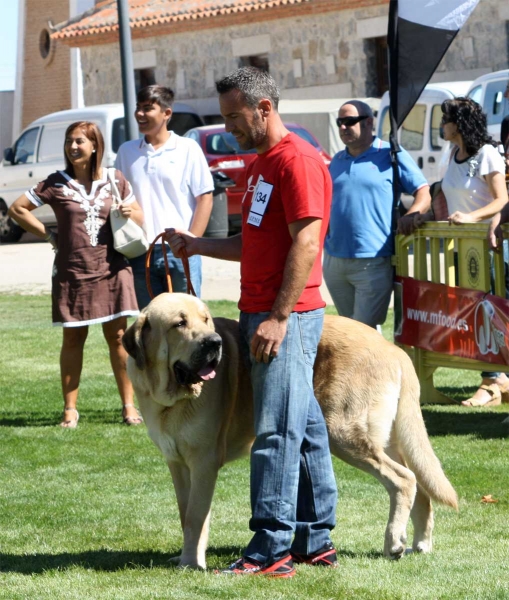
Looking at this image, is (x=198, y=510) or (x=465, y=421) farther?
(x=465, y=421)

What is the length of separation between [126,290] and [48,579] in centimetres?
337

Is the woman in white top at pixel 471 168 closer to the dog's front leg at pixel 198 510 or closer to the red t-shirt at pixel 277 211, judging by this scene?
the red t-shirt at pixel 277 211

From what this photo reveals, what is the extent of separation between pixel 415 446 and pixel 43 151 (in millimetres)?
19106

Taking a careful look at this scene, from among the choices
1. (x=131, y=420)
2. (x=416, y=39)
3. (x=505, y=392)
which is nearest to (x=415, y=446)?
(x=131, y=420)

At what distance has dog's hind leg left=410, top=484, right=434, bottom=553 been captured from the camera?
5.01 meters

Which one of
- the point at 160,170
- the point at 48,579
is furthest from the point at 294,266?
the point at 160,170

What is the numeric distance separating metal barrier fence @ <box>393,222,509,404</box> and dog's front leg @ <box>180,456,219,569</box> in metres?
3.32

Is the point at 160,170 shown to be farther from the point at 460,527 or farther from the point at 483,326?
the point at 460,527

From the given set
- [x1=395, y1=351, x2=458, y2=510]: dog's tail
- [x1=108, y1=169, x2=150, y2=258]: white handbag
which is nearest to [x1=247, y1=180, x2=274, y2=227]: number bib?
[x1=395, y1=351, x2=458, y2=510]: dog's tail

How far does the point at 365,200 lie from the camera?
297 inches

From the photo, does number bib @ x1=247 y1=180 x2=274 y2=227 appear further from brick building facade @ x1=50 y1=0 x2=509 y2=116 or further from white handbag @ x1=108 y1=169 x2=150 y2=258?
brick building facade @ x1=50 y1=0 x2=509 y2=116

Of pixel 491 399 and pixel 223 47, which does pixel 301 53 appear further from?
pixel 491 399

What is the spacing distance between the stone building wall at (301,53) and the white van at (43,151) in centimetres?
690

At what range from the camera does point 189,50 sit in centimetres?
3112
